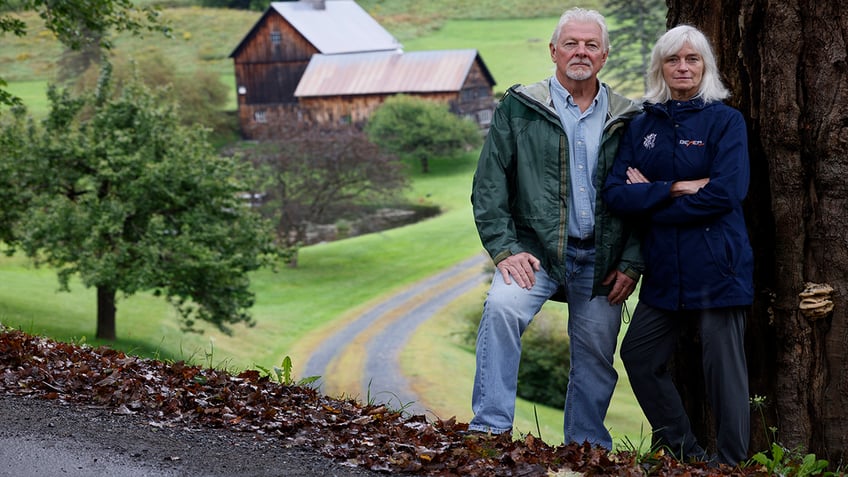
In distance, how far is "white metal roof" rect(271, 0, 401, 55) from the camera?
90375 millimetres

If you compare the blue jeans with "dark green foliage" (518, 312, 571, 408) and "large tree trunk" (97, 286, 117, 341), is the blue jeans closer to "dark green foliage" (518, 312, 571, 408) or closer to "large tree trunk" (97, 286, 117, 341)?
"dark green foliage" (518, 312, 571, 408)

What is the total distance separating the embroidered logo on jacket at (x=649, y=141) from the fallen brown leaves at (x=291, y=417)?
162 cm

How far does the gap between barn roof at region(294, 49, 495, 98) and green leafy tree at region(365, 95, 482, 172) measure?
6422mm

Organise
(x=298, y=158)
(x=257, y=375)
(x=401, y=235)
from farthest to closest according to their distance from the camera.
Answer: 1. (x=401, y=235)
2. (x=298, y=158)
3. (x=257, y=375)

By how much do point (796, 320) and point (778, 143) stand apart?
100cm

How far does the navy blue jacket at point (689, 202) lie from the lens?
492 cm

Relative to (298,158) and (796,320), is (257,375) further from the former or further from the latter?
(298,158)

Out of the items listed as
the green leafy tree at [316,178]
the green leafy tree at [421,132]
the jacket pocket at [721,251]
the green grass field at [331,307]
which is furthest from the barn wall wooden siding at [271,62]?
the jacket pocket at [721,251]

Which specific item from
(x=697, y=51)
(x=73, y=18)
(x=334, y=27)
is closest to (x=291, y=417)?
(x=697, y=51)

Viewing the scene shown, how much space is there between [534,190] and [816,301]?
1683 mm

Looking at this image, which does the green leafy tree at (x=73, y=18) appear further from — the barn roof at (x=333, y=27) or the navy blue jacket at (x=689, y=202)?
the barn roof at (x=333, y=27)

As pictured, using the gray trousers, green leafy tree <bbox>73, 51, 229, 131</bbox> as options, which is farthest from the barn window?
the gray trousers

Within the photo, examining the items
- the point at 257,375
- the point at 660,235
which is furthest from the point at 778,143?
the point at 257,375

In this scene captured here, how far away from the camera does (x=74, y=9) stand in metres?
18.6
